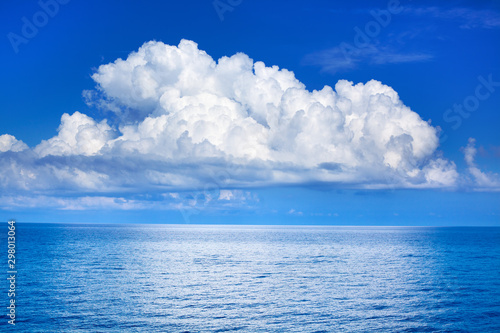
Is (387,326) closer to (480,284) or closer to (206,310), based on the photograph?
(206,310)

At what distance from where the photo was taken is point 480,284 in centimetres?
6962

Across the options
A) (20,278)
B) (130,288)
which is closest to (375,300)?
(130,288)

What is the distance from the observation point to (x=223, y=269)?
289ft

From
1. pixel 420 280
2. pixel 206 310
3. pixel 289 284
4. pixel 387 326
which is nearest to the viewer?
pixel 387 326

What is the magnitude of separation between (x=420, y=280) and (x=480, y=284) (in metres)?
9.17

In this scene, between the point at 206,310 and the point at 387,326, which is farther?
the point at 206,310

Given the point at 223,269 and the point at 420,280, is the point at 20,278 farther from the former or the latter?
the point at 420,280

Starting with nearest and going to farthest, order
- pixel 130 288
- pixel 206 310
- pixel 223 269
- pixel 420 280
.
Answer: pixel 206 310 → pixel 130 288 → pixel 420 280 → pixel 223 269

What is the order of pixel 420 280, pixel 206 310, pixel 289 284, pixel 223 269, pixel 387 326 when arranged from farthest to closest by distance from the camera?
pixel 223 269 → pixel 420 280 → pixel 289 284 → pixel 206 310 → pixel 387 326

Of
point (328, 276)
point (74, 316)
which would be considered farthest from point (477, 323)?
point (74, 316)

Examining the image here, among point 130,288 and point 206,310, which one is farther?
point 130,288

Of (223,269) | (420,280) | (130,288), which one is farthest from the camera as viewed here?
(223,269)

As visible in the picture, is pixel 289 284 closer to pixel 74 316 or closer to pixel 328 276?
pixel 328 276

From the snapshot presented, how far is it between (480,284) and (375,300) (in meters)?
24.3
